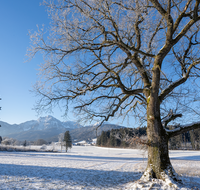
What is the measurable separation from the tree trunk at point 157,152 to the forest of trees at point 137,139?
0.43 m

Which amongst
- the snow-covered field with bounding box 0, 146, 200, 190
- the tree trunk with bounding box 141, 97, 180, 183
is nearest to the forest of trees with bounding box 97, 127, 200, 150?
the tree trunk with bounding box 141, 97, 180, 183

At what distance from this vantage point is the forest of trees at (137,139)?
5150 millimetres

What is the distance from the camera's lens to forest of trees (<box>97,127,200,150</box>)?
515 centimetres

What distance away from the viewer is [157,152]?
16.4 ft

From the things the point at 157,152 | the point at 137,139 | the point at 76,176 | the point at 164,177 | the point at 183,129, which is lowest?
the point at 76,176

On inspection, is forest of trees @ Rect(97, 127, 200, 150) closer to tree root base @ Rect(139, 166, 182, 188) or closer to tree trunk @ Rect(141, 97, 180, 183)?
tree trunk @ Rect(141, 97, 180, 183)

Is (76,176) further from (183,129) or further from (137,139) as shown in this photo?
(183,129)

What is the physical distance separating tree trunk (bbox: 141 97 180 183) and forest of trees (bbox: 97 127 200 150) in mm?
428

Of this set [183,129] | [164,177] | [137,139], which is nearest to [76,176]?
[137,139]

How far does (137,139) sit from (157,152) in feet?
2.67

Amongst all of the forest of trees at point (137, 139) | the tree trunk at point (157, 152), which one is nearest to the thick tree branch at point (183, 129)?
the tree trunk at point (157, 152)

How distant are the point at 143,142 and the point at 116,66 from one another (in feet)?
12.9

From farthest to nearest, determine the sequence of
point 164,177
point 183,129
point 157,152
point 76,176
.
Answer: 1. point 76,176
2. point 183,129
3. point 157,152
4. point 164,177

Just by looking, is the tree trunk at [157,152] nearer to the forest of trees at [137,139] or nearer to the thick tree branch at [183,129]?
the thick tree branch at [183,129]
